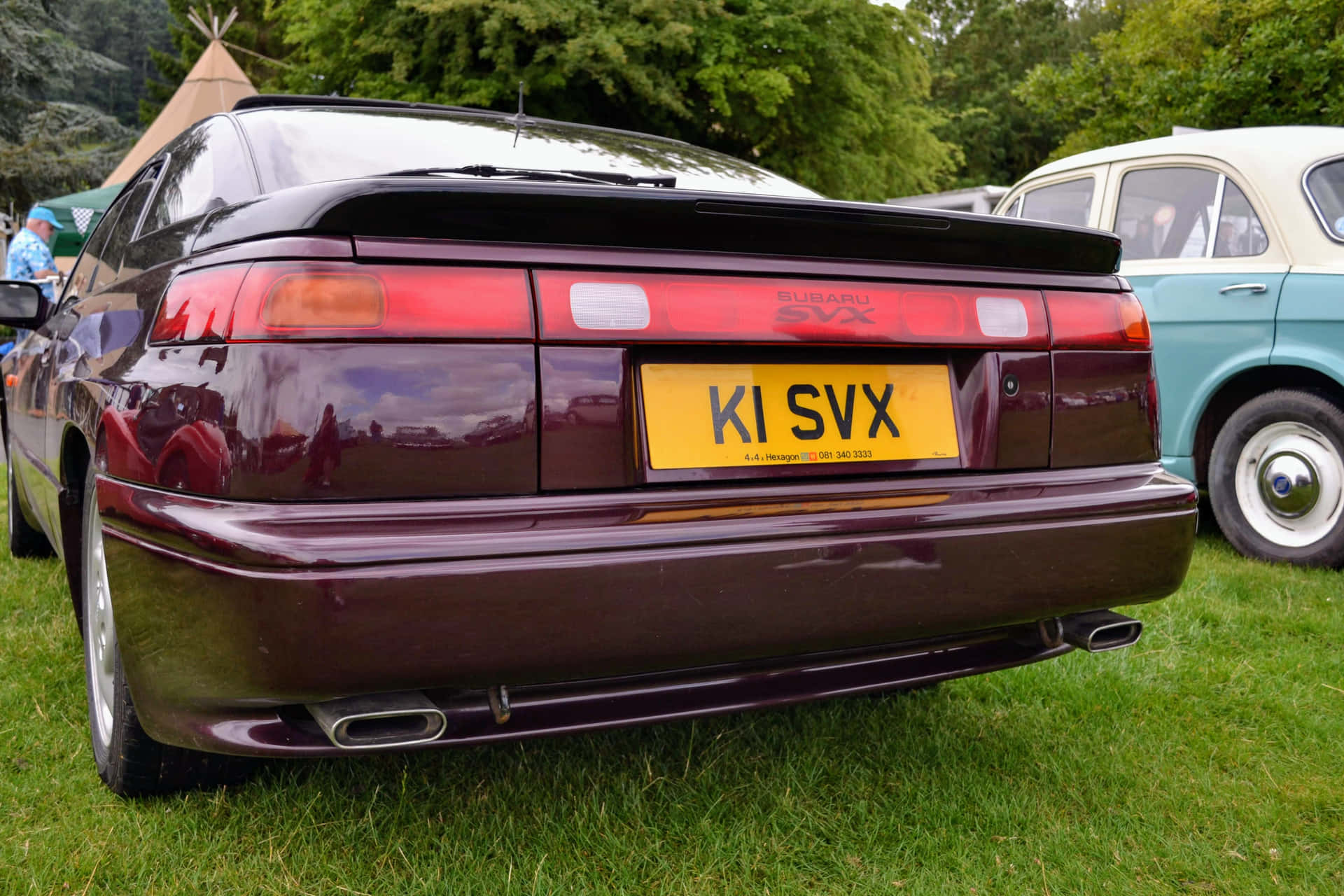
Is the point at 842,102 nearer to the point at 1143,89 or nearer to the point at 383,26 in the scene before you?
the point at 1143,89

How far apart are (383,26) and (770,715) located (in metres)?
12.4

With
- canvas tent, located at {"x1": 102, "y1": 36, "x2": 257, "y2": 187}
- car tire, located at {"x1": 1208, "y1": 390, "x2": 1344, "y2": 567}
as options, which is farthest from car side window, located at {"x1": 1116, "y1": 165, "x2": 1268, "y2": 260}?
canvas tent, located at {"x1": 102, "y1": 36, "x2": 257, "y2": 187}

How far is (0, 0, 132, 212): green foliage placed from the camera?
27.6 metres

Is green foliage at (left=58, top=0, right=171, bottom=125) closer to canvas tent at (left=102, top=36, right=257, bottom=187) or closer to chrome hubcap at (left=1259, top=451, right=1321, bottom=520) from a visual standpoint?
canvas tent at (left=102, top=36, right=257, bottom=187)

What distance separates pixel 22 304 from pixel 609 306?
8.43ft

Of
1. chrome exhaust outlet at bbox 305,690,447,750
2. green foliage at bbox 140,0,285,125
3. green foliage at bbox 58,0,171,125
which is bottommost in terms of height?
chrome exhaust outlet at bbox 305,690,447,750

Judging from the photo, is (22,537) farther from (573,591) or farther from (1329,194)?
(1329,194)

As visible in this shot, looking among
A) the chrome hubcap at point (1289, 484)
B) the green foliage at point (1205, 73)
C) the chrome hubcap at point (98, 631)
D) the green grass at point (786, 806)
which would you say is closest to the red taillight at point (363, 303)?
the chrome hubcap at point (98, 631)

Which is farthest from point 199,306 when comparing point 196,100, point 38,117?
point 38,117

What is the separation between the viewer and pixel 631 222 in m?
1.72

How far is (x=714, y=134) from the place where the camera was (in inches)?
593

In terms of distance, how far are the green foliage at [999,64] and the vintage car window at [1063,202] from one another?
27.5 metres

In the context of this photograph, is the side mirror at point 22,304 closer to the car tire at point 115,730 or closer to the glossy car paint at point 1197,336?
the car tire at point 115,730

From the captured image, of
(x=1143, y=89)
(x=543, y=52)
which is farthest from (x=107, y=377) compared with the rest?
(x=1143, y=89)
